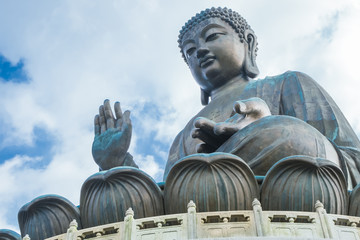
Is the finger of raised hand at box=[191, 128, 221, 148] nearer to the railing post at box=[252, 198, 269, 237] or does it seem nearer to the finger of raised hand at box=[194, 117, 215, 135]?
the finger of raised hand at box=[194, 117, 215, 135]

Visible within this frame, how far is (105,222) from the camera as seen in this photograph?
208 inches

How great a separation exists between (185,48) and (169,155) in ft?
5.69

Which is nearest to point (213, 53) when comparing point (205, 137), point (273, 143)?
point (205, 137)

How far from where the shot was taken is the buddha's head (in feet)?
30.2

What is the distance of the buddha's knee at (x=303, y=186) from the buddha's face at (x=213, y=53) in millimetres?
4101

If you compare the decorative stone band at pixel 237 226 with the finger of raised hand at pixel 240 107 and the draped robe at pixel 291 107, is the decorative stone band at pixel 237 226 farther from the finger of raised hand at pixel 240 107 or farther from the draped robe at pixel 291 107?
the draped robe at pixel 291 107

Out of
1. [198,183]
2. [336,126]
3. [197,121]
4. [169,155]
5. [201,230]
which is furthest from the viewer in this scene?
[169,155]

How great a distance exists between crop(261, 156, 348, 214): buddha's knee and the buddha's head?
410 centimetres

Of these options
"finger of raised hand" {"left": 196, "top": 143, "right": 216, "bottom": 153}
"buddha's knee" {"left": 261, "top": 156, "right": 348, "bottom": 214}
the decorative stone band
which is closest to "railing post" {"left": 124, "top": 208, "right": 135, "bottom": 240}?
the decorative stone band

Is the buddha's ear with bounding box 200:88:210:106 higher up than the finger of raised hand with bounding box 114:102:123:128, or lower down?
higher up

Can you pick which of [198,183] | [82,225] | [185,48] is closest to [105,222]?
[82,225]

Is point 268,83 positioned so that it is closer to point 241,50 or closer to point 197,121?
point 241,50

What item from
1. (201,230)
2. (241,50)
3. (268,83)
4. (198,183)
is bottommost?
(201,230)

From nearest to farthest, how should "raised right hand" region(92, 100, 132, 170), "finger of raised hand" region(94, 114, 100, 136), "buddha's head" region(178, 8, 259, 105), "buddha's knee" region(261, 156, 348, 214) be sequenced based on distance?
"buddha's knee" region(261, 156, 348, 214)
"raised right hand" region(92, 100, 132, 170)
"finger of raised hand" region(94, 114, 100, 136)
"buddha's head" region(178, 8, 259, 105)
